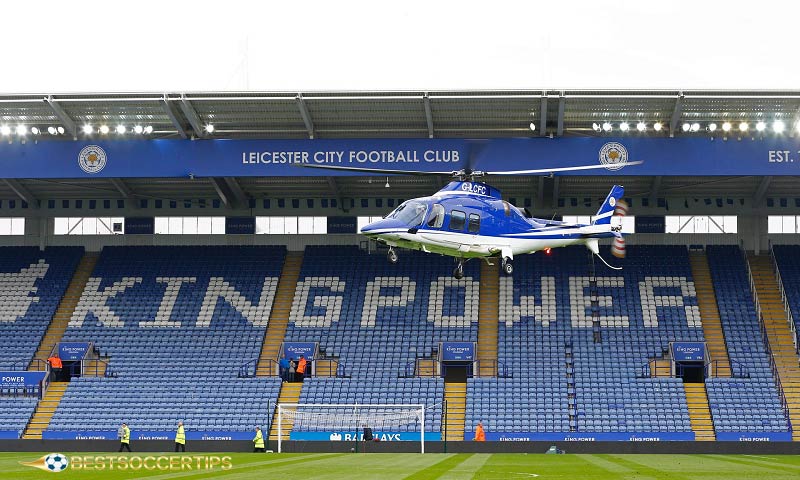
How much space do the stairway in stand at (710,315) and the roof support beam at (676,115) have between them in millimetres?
8742

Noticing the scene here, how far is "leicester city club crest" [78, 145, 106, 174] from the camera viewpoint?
1859 inches

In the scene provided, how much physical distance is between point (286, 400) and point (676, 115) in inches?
763

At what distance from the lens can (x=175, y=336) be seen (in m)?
49.8

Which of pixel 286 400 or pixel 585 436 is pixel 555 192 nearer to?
pixel 585 436

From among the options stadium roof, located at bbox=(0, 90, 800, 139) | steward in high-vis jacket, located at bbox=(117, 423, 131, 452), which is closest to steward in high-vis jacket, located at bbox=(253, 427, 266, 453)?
steward in high-vis jacket, located at bbox=(117, 423, 131, 452)

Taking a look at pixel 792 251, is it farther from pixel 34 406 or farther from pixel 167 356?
pixel 34 406

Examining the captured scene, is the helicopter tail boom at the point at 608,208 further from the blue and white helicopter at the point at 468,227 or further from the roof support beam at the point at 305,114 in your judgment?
the roof support beam at the point at 305,114

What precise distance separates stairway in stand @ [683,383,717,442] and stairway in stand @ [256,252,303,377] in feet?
56.3

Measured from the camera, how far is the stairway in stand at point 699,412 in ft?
140

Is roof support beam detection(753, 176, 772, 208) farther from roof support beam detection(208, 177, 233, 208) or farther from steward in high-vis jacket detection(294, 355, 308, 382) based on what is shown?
roof support beam detection(208, 177, 233, 208)

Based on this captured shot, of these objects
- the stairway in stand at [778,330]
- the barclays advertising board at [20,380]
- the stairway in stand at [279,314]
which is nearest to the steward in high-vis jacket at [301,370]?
the stairway in stand at [279,314]

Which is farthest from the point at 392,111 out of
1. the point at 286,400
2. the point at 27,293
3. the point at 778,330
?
the point at 27,293

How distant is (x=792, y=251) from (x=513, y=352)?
15071 mm

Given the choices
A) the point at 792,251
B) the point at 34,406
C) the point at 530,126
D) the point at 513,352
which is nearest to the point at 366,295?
the point at 513,352
